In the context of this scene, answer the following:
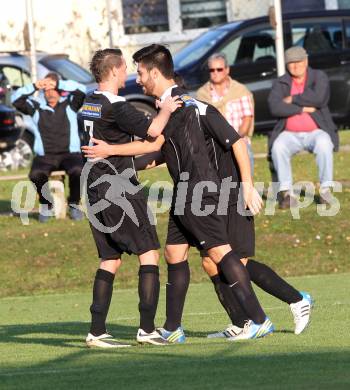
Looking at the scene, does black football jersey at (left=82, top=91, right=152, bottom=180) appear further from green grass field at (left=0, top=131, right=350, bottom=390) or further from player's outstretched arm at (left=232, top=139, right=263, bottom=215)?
green grass field at (left=0, top=131, right=350, bottom=390)

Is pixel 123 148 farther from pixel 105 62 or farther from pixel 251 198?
pixel 251 198

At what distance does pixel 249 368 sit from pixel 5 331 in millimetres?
3919

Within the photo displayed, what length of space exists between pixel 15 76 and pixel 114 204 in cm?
1611

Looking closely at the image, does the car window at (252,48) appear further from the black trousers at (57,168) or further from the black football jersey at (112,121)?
the black football jersey at (112,121)

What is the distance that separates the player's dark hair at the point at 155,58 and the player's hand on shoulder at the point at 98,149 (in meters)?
0.58

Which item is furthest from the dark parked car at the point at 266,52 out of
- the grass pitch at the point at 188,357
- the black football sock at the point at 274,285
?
the black football sock at the point at 274,285

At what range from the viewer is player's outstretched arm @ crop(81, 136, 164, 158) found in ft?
29.9

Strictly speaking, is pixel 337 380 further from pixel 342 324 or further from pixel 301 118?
pixel 301 118

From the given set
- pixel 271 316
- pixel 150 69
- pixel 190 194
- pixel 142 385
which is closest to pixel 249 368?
pixel 142 385

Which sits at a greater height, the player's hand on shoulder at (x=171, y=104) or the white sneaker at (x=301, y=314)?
the player's hand on shoulder at (x=171, y=104)

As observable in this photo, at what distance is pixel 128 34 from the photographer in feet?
97.5

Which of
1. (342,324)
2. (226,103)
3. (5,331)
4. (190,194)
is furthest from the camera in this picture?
(226,103)

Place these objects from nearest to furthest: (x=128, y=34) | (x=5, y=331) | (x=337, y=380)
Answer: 1. (x=337, y=380)
2. (x=5, y=331)
3. (x=128, y=34)

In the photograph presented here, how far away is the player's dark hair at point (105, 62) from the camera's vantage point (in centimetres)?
928
